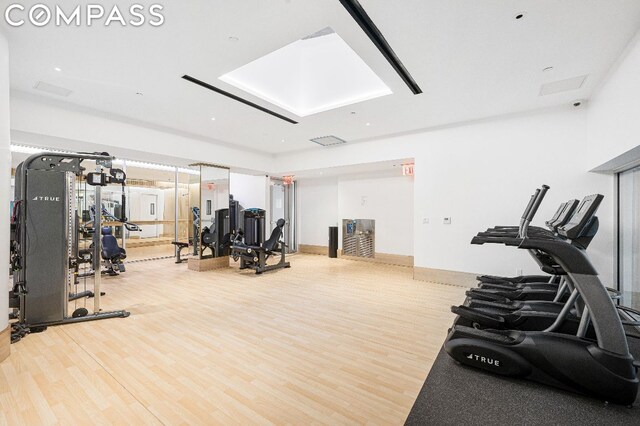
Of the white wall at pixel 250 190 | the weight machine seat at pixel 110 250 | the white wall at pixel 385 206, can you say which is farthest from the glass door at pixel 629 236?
the weight machine seat at pixel 110 250

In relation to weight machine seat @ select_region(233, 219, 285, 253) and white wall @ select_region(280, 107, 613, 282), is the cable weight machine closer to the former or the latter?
weight machine seat @ select_region(233, 219, 285, 253)

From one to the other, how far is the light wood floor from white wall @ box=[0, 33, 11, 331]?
581mm

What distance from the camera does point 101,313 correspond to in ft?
12.2

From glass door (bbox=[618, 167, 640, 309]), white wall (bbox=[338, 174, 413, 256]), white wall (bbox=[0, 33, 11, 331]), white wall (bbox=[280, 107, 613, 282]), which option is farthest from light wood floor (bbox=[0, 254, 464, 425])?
white wall (bbox=[338, 174, 413, 256])

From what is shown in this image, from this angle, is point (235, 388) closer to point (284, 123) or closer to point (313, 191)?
point (284, 123)

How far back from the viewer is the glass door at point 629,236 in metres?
3.82

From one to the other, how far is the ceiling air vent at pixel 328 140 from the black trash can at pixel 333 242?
9.39 ft

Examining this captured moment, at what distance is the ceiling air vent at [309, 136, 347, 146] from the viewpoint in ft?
22.2

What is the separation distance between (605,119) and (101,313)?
7239mm

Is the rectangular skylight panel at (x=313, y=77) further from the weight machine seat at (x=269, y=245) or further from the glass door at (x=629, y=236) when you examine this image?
the glass door at (x=629, y=236)

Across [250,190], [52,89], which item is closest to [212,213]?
[250,190]

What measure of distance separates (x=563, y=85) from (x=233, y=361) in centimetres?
555

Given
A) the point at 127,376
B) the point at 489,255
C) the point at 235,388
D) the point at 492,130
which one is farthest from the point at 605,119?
the point at 127,376

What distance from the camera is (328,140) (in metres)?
6.94
